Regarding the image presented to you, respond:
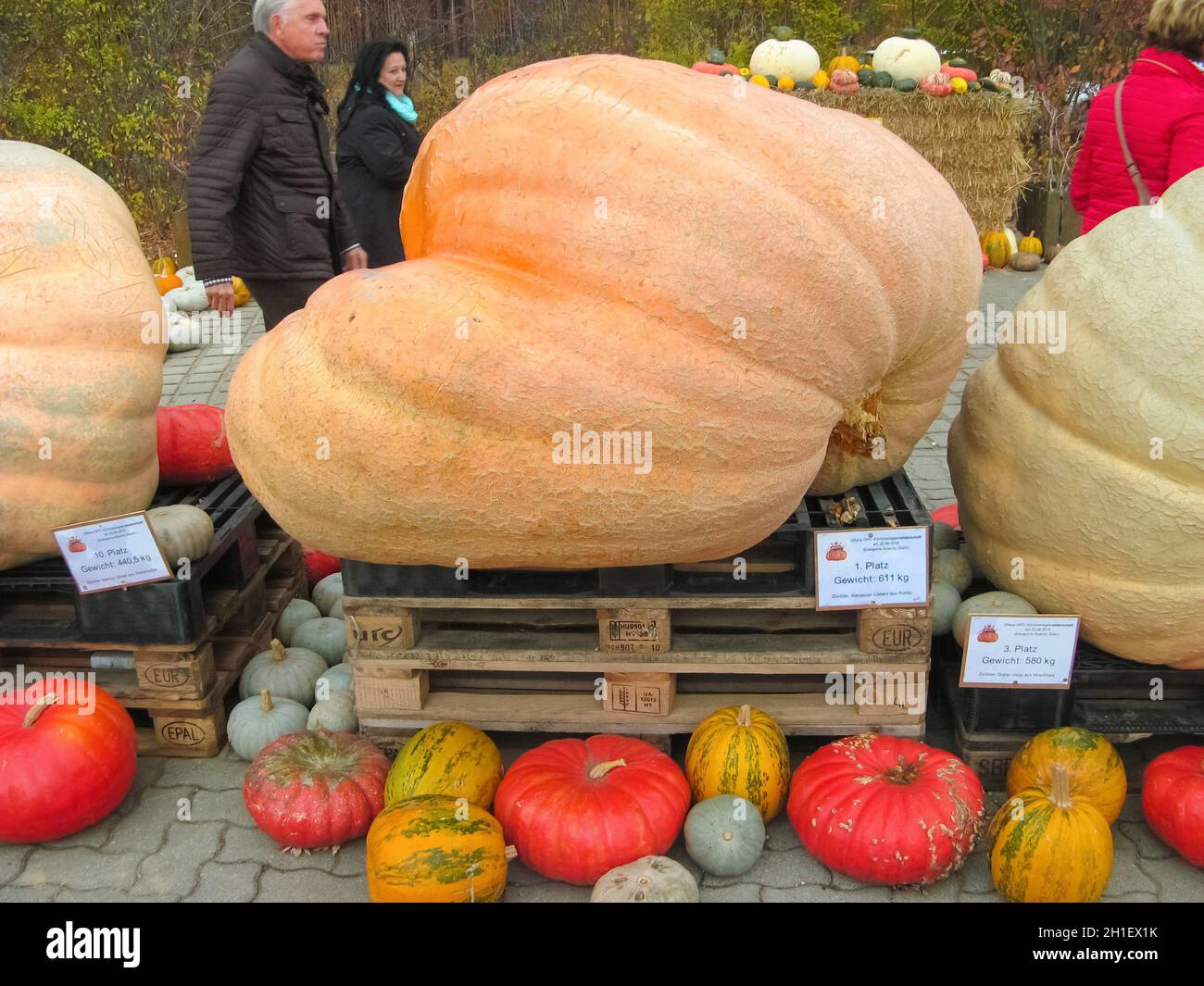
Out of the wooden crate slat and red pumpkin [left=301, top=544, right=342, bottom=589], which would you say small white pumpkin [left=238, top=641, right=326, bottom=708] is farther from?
red pumpkin [left=301, top=544, right=342, bottom=589]

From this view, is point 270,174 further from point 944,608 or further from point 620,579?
point 944,608

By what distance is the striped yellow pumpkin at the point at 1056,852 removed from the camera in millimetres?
2447

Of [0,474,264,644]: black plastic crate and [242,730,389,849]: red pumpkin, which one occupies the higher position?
[0,474,264,644]: black plastic crate

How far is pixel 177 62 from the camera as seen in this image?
10883mm

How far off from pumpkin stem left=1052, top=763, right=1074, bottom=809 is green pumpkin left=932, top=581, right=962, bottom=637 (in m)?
0.64

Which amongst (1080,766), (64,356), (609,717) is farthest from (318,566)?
(1080,766)

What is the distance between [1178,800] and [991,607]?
634mm

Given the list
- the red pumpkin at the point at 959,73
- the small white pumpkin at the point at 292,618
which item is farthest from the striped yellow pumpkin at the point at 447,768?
the red pumpkin at the point at 959,73

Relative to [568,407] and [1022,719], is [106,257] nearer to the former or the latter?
[568,407]

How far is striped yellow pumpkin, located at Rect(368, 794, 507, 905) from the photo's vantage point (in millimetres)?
2439

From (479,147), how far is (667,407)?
2.57ft

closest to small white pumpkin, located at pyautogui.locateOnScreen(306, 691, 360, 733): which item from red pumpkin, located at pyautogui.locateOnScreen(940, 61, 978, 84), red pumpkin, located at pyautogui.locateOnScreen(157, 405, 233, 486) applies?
red pumpkin, located at pyautogui.locateOnScreen(157, 405, 233, 486)

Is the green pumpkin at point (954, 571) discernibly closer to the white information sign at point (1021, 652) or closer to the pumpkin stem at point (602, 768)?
the white information sign at point (1021, 652)

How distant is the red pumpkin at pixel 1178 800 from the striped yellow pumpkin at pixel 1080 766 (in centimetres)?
7
